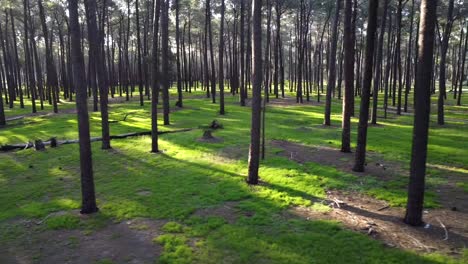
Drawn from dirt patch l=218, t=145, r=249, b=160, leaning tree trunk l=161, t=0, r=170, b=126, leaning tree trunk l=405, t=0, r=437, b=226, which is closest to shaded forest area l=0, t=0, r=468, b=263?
leaning tree trunk l=405, t=0, r=437, b=226

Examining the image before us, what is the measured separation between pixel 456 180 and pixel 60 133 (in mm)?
20760

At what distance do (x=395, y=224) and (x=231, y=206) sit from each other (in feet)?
13.2

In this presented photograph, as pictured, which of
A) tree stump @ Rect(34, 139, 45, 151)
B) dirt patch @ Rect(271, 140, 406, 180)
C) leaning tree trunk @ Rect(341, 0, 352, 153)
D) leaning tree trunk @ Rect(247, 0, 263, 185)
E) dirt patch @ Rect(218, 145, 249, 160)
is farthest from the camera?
tree stump @ Rect(34, 139, 45, 151)

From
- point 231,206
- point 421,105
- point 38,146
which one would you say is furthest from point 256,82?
point 38,146

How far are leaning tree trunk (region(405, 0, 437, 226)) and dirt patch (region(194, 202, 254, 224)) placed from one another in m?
3.79

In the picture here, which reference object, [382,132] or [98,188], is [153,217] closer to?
[98,188]

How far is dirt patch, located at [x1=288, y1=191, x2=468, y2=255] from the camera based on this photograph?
7.27m

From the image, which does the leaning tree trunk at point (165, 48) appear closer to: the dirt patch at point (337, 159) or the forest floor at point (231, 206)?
Result: the forest floor at point (231, 206)

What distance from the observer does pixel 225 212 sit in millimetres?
9398

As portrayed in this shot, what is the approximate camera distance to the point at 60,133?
2234cm

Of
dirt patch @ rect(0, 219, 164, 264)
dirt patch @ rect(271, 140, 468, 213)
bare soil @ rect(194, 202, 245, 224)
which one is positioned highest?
dirt patch @ rect(271, 140, 468, 213)

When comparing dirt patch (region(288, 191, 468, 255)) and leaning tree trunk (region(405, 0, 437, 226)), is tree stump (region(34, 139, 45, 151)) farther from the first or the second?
leaning tree trunk (region(405, 0, 437, 226))

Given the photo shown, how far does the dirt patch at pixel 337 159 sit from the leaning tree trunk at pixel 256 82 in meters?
3.43

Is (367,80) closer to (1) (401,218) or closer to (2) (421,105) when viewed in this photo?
(2) (421,105)
